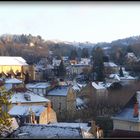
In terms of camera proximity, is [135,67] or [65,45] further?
[65,45]

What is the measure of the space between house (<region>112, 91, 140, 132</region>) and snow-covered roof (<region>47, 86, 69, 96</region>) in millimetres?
6613

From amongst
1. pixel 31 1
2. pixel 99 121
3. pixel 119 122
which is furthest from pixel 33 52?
pixel 31 1

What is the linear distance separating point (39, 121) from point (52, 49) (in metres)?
28.9

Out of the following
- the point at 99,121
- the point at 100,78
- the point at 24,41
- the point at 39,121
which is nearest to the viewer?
the point at 39,121

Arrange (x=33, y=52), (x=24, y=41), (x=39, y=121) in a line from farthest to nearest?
(x=24, y=41), (x=33, y=52), (x=39, y=121)

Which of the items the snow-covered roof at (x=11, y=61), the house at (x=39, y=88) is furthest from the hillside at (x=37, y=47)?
the house at (x=39, y=88)

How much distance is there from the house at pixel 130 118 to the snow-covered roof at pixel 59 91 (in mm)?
6613

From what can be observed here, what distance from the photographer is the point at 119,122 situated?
9180 millimetres

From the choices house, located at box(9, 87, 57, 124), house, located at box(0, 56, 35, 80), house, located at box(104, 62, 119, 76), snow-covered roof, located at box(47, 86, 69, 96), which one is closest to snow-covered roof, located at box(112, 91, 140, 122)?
house, located at box(9, 87, 57, 124)

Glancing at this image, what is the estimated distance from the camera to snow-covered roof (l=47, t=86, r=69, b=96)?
52.1 ft

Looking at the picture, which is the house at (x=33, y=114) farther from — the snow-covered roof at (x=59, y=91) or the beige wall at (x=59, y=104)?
the snow-covered roof at (x=59, y=91)

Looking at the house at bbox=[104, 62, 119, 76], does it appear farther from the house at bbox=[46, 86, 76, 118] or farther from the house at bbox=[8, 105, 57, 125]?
the house at bbox=[8, 105, 57, 125]

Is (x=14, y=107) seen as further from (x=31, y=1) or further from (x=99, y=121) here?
(x=31, y=1)

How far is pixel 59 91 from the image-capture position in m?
16.1
